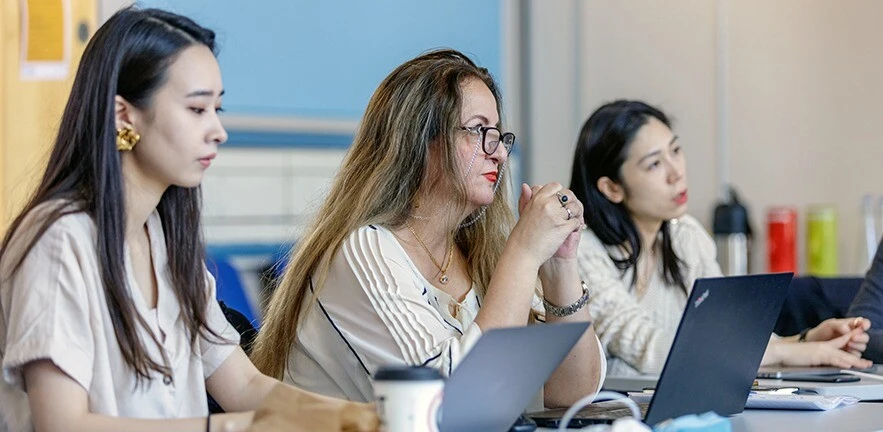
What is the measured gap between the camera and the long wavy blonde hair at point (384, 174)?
2055 mm

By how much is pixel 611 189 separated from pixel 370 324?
1.14 meters

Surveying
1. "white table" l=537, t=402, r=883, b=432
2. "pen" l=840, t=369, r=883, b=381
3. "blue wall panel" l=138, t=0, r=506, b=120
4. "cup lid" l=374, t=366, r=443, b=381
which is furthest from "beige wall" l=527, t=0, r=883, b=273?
"cup lid" l=374, t=366, r=443, b=381

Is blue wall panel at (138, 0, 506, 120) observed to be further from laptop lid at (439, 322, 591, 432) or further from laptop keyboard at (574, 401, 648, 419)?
laptop lid at (439, 322, 591, 432)

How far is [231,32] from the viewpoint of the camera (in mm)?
4000

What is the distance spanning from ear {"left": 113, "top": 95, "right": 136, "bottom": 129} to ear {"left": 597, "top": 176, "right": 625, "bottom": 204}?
5.13 ft

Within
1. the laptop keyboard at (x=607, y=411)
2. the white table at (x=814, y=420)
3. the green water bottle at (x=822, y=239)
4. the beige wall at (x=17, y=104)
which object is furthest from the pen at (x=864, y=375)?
the green water bottle at (x=822, y=239)

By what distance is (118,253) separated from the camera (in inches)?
59.7

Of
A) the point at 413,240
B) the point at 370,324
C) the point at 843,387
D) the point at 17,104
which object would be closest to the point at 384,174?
the point at 413,240

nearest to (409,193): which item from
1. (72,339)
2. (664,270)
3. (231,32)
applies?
(72,339)

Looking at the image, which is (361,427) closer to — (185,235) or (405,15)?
(185,235)

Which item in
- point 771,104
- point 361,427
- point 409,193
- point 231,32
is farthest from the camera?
point 771,104

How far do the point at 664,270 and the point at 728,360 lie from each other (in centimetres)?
122

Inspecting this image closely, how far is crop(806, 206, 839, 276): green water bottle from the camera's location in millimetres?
4590

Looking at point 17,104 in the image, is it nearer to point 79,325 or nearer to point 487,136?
point 487,136
